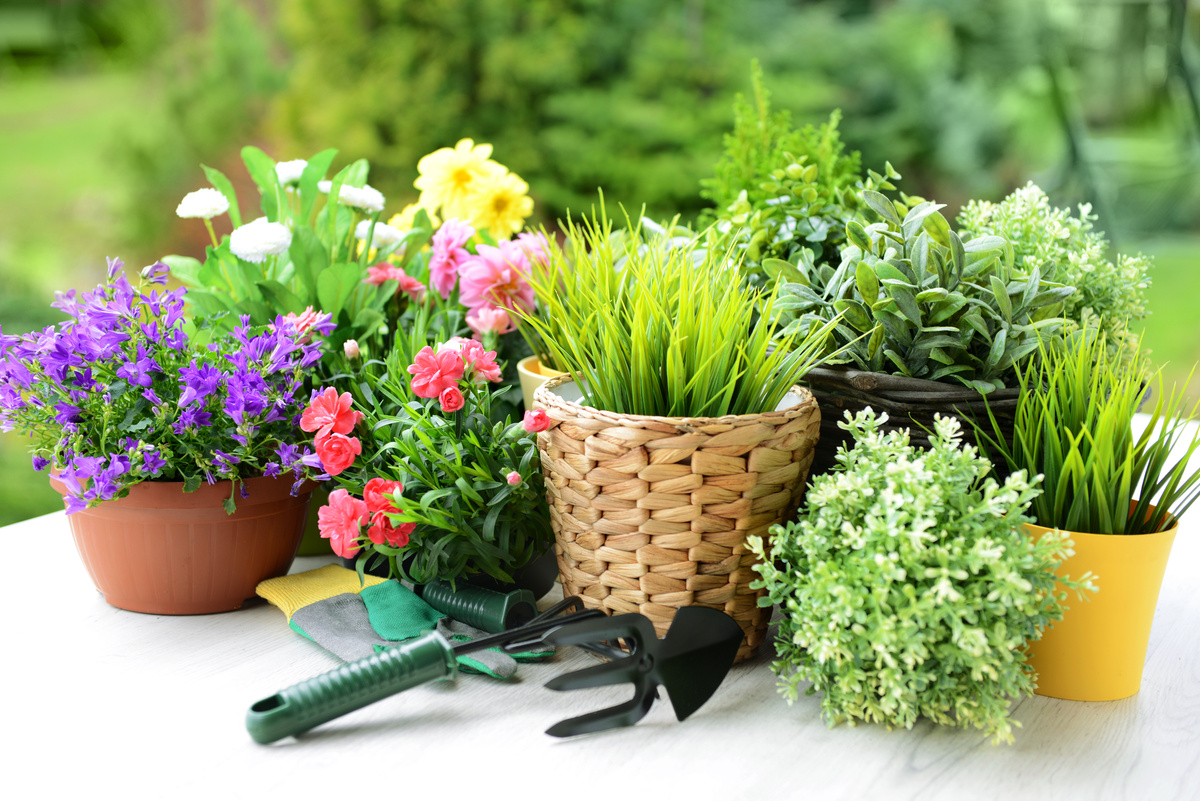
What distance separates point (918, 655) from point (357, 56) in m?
4.30

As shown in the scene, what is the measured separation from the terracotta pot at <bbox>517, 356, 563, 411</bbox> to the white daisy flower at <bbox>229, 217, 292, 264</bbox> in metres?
0.27

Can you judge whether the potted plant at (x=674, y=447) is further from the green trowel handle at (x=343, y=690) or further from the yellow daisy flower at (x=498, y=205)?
the yellow daisy flower at (x=498, y=205)

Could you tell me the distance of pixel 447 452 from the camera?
801 millimetres

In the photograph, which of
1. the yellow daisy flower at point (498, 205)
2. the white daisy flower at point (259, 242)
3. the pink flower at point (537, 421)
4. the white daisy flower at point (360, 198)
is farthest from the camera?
the yellow daisy flower at point (498, 205)

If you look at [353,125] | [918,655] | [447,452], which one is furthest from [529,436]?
[353,125]

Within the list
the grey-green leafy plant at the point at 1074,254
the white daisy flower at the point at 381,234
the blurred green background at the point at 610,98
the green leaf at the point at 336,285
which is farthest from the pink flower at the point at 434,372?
the blurred green background at the point at 610,98

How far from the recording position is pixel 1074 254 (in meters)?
0.98

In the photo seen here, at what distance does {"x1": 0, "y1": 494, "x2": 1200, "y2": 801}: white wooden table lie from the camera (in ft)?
1.98

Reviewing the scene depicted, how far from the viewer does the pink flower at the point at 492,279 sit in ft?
3.20

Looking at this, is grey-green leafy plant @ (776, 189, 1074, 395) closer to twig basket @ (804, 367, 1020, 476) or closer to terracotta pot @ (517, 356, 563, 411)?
twig basket @ (804, 367, 1020, 476)

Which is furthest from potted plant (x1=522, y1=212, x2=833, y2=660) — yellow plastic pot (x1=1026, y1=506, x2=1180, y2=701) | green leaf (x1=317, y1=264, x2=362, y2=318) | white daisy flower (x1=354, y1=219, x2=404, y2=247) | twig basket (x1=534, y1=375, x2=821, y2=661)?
white daisy flower (x1=354, y1=219, x2=404, y2=247)

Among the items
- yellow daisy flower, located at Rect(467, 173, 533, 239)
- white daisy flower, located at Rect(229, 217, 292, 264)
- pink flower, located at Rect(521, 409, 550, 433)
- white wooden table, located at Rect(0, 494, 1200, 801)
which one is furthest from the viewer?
yellow daisy flower, located at Rect(467, 173, 533, 239)

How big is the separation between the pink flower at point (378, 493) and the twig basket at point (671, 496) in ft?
0.43

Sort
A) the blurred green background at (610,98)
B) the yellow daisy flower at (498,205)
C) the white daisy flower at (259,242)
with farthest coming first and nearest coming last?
the blurred green background at (610,98)
the yellow daisy flower at (498,205)
the white daisy flower at (259,242)
